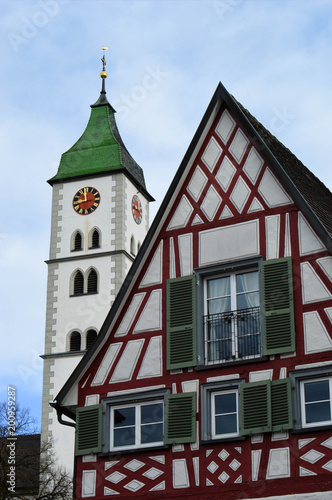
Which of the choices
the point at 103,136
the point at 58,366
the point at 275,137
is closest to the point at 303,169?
the point at 275,137

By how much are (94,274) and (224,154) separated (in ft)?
115

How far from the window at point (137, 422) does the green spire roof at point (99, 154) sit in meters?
39.2

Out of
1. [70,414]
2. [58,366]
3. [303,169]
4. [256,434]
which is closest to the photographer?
[256,434]

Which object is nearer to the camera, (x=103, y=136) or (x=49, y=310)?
(x=49, y=310)

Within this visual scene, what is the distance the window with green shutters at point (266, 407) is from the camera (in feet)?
54.4

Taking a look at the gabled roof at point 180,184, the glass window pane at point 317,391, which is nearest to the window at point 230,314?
the glass window pane at point 317,391

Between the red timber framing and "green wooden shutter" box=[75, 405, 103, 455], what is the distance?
22 mm

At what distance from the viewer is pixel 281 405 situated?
1669 cm

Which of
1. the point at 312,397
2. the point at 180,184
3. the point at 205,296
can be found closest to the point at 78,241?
the point at 180,184

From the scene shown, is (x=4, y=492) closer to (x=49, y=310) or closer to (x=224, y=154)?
(x=49, y=310)

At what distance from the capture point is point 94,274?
53844mm

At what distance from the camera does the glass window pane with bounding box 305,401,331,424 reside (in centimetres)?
1638

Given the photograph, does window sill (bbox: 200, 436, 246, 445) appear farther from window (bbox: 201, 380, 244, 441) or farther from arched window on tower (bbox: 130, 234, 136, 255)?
arched window on tower (bbox: 130, 234, 136, 255)

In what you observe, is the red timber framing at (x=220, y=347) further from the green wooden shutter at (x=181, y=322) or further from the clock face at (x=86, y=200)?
the clock face at (x=86, y=200)
